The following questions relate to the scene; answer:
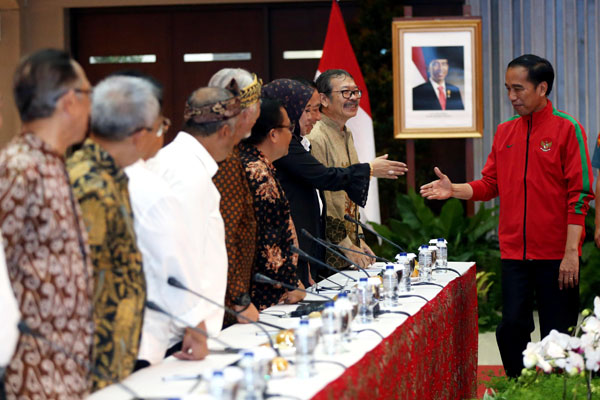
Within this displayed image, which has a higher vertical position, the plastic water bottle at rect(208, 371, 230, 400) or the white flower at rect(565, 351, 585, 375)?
the plastic water bottle at rect(208, 371, 230, 400)

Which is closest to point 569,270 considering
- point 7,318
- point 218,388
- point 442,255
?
point 442,255

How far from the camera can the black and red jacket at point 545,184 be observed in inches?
148

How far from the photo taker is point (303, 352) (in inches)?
77.5

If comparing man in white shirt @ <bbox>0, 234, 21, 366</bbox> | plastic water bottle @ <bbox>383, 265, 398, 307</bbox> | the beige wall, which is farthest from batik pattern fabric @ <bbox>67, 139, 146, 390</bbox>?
the beige wall

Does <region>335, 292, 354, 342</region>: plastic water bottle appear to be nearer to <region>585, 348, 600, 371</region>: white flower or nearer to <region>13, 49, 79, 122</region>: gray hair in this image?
<region>585, 348, 600, 371</region>: white flower

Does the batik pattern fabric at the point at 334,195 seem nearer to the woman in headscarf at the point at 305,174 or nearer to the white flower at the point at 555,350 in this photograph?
the woman in headscarf at the point at 305,174

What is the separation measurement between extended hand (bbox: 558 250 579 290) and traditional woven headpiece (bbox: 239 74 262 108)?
1.76 metres

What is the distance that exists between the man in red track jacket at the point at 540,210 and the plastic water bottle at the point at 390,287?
1080 mm

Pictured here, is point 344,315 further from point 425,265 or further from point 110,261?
point 425,265

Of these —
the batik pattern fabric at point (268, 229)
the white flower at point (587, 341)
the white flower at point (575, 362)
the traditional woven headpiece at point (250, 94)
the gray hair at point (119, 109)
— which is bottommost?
the white flower at point (575, 362)

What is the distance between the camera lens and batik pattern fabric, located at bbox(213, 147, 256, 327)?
8.84ft

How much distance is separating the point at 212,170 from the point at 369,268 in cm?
161

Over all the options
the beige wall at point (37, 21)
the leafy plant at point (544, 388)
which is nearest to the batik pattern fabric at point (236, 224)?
the leafy plant at point (544, 388)

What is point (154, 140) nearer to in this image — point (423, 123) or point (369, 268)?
point (369, 268)
